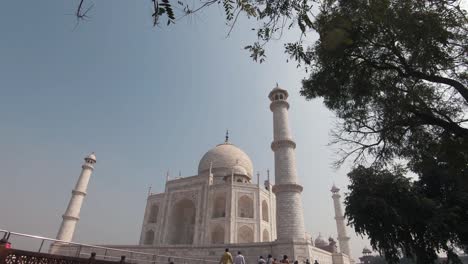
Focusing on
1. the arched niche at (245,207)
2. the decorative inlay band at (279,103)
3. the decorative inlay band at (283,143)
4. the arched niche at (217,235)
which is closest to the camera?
the decorative inlay band at (283,143)

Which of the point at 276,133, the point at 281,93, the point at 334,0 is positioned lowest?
the point at 334,0

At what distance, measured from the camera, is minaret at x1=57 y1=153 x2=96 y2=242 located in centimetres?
2912

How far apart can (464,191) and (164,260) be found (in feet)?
66.2

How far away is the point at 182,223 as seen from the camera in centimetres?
3133

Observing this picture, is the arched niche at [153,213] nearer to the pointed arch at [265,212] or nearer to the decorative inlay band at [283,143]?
the pointed arch at [265,212]

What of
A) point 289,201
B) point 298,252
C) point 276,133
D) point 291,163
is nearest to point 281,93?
point 276,133

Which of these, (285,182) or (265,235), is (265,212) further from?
(285,182)

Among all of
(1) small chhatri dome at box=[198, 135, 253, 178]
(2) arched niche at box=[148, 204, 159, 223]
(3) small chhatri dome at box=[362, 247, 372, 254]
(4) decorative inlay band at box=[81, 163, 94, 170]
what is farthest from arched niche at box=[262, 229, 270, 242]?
(4) decorative inlay band at box=[81, 163, 94, 170]

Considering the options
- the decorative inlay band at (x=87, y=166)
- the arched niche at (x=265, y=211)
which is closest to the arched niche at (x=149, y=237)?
the decorative inlay band at (x=87, y=166)

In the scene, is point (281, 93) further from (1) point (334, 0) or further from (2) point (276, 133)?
(1) point (334, 0)

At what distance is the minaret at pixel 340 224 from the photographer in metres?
32.8

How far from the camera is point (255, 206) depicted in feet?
90.9

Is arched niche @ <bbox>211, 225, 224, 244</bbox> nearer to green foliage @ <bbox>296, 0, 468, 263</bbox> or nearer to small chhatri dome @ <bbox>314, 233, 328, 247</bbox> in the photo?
small chhatri dome @ <bbox>314, 233, 328, 247</bbox>

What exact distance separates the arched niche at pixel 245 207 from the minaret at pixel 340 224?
1207 centimetres
